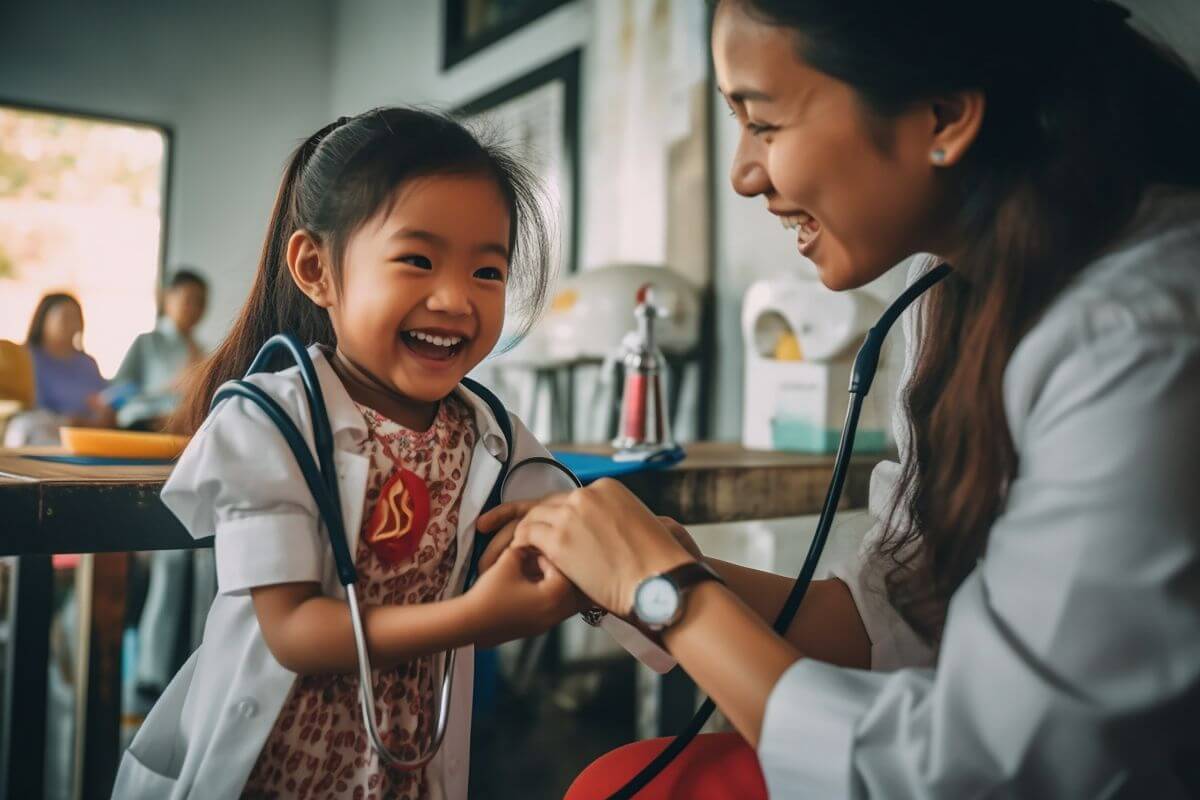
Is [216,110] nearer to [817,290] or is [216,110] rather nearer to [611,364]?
[611,364]

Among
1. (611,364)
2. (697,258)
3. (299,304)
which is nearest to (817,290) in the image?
(611,364)

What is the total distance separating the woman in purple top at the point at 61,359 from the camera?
11.2 feet

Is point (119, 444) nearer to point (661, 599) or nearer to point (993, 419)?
point (661, 599)

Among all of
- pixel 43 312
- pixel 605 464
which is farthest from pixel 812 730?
pixel 43 312

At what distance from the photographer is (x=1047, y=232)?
0.62 meters

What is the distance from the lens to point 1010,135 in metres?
0.67

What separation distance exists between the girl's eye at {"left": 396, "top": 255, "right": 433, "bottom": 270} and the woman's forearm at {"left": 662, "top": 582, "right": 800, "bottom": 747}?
0.32 m

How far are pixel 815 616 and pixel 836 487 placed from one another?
166 millimetres

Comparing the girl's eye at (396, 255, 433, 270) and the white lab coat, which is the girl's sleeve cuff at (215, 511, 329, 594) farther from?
the girl's eye at (396, 255, 433, 270)

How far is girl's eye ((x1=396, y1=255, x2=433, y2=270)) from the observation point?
69 centimetres

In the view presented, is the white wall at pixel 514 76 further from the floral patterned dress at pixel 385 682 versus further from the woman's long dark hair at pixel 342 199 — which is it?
the floral patterned dress at pixel 385 682

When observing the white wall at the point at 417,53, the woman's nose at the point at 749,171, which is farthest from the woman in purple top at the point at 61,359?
the woman's nose at the point at 749,171

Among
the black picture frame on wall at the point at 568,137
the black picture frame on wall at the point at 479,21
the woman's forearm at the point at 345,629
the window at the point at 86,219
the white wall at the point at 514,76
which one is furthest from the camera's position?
the window at the point at 86,219

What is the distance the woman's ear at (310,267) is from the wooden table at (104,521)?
→ 252 mm
